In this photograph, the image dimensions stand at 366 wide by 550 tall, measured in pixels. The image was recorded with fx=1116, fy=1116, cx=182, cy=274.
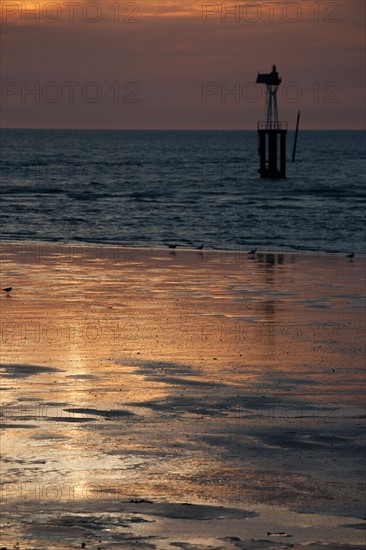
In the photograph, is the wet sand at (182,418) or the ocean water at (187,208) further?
the ocean water at (187,208)

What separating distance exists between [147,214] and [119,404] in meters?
37.8

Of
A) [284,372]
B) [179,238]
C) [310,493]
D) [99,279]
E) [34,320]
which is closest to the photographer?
[310,493]

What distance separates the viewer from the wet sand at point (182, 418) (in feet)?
28.1

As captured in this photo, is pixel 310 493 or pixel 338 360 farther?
pixel 338 360

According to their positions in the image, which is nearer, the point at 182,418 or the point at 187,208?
the point at 182,418

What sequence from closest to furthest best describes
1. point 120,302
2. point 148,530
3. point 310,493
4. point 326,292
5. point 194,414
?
point 148,530 < point 310,493 < point 194,414 < point 120,302 < point 326,292

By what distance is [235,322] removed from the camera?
18000mm

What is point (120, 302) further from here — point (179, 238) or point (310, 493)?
point (179, 238)

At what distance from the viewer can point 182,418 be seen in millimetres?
11664

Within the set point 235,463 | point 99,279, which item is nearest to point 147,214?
point 99,279

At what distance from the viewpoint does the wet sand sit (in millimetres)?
8570

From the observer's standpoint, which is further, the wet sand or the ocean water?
the ocean water

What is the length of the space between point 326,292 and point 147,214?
28.3 metres

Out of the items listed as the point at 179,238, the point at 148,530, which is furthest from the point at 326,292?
the point at 179,238
